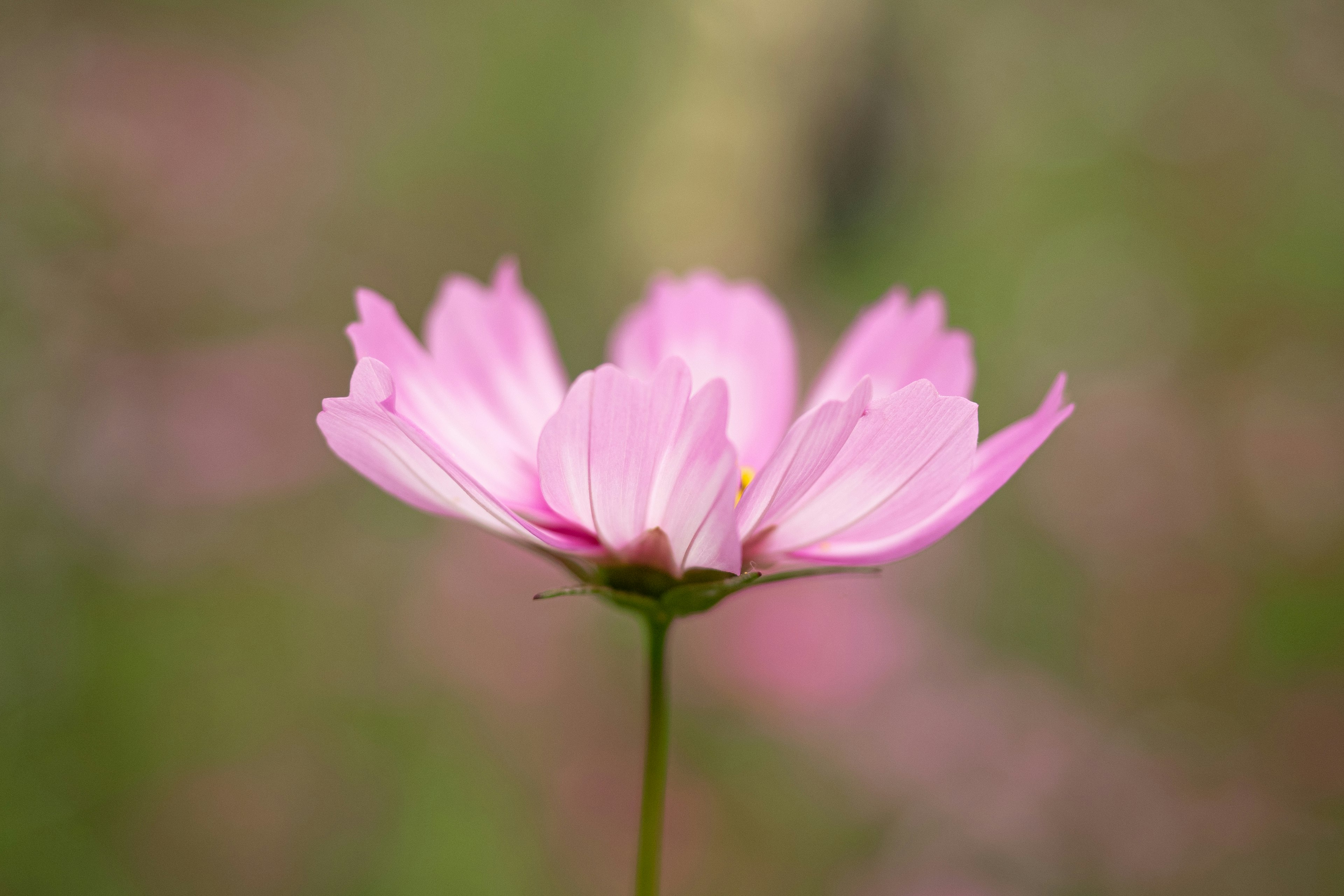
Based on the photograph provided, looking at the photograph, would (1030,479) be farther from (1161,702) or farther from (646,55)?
(646,55)

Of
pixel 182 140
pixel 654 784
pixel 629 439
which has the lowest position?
pixel 654 784

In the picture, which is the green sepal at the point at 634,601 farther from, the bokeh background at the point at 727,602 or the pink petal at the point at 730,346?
the bokeh background at the point at 727,602

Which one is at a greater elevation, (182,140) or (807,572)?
(182,140)

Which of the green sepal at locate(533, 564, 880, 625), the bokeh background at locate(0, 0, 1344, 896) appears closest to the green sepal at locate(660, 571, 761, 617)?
the green sepal at locate(533, 564, 880, 625)

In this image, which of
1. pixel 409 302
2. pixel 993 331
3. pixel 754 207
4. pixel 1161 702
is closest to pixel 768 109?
pixel 754 207

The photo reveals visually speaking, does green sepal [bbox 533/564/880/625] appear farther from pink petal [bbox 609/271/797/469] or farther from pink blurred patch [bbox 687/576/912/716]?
pink blurred patch [bbox 687/576/912/716]

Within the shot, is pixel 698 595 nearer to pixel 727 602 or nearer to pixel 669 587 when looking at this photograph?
pixel 669 587

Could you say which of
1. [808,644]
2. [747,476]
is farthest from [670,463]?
[808,644]
